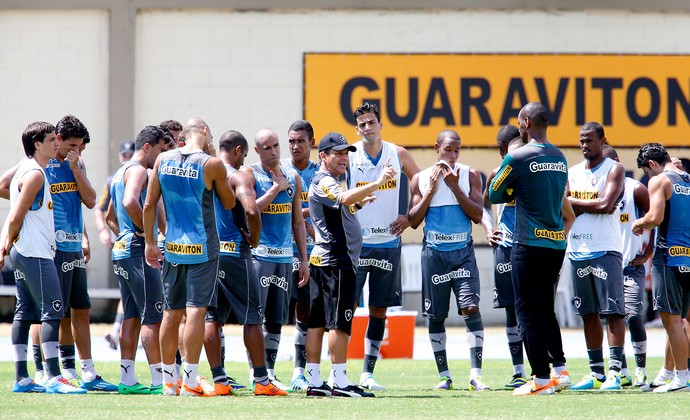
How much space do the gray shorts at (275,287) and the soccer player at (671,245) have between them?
10.7 feet

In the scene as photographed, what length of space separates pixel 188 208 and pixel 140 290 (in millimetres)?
1301

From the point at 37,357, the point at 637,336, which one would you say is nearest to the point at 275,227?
the point at 37,357

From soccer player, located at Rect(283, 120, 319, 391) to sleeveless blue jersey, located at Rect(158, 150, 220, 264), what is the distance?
155 centimetres

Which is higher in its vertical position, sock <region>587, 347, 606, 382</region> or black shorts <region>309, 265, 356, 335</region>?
black shorts <region>309, 265, 356, 335</region>

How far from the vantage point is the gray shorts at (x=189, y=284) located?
9.31m

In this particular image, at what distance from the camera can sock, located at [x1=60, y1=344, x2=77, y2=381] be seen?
10.5 m

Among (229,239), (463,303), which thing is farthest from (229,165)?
(463,303)

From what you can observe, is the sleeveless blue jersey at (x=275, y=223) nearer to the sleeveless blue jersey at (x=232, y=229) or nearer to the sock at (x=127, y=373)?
the sleeveless blue jersey at (x=232, y=229)

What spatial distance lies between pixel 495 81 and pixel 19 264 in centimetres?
1182

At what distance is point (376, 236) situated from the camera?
11016mm

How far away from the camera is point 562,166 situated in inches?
380

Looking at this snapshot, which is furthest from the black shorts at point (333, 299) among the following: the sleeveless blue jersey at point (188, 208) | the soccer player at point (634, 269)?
the soccer player at point (634, 269)

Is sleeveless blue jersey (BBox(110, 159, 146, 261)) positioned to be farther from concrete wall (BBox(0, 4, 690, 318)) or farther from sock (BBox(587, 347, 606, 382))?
concrete wall (BBox(0, 4, 690, 318))

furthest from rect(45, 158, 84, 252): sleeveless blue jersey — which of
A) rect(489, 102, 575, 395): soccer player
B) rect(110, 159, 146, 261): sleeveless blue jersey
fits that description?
rect(489, 102, 575, 395): soccer player
